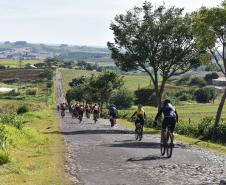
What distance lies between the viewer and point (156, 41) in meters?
44.9

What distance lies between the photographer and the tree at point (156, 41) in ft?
147

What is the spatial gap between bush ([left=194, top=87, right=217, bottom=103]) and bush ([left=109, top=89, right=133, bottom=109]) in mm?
24601

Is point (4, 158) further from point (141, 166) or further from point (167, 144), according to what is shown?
point (167, 144)

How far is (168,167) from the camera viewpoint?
58.3 feet

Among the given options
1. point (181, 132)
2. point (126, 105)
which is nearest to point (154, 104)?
point (126, 105)

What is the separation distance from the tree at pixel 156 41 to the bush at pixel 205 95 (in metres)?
98.4

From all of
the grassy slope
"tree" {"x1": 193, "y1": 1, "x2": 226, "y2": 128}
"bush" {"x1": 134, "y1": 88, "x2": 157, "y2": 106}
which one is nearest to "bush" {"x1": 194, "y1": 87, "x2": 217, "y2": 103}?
"bush" {"x1": 134, "y1": 88, "x2": 157, "y2": 106}

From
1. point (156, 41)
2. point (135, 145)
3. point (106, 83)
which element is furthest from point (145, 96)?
point (135, 145)

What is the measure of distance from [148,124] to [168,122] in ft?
84.1

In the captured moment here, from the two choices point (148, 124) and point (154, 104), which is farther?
point (154, 104)

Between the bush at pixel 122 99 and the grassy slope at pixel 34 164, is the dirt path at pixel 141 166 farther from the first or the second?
the bush at pixel 122 99

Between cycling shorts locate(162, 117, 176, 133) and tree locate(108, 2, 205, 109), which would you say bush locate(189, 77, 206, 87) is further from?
cycling shorts locate(162, 117, 176, 133)

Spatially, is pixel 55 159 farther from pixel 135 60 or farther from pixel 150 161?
pixel 135 60

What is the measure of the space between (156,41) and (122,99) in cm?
8406
